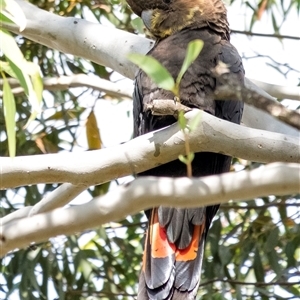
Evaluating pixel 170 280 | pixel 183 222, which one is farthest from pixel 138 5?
pixel 170 280

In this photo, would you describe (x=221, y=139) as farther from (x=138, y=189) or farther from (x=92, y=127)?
(x=92, y=127)

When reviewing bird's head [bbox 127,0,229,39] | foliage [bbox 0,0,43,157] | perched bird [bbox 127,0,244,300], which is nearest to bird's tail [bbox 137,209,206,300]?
perched bird [bbox 127,0,244,300]

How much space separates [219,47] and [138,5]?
1.12 feet

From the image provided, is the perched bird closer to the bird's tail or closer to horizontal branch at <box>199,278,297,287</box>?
the bird's tail

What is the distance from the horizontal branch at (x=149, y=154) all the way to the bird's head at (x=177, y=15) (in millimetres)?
774

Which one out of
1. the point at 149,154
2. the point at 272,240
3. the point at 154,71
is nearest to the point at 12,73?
the point at 154,71

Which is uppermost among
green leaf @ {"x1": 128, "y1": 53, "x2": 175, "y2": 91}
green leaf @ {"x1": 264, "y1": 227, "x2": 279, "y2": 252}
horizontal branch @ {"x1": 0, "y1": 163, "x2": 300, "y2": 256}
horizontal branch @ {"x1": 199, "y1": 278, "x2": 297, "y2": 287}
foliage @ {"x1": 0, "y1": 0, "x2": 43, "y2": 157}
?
green leaf @ {"x1": 264, "y1": 227, "x2": 279, "y2": 252}

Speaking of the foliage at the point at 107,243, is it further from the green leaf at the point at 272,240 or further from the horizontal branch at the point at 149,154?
the horizontal branch at the point at 149,154

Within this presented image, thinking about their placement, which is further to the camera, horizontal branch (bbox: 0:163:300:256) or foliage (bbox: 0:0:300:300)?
foliage (bbox: 0:0:300:300)

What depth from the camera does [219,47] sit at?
2221 mm

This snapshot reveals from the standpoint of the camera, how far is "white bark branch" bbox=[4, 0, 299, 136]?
2328mm

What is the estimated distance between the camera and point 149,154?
5.33ft

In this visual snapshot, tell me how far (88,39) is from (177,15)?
28cm

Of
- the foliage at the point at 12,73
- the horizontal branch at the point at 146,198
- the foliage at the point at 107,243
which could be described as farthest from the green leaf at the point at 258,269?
the horizontal branch at the point at 146,198
